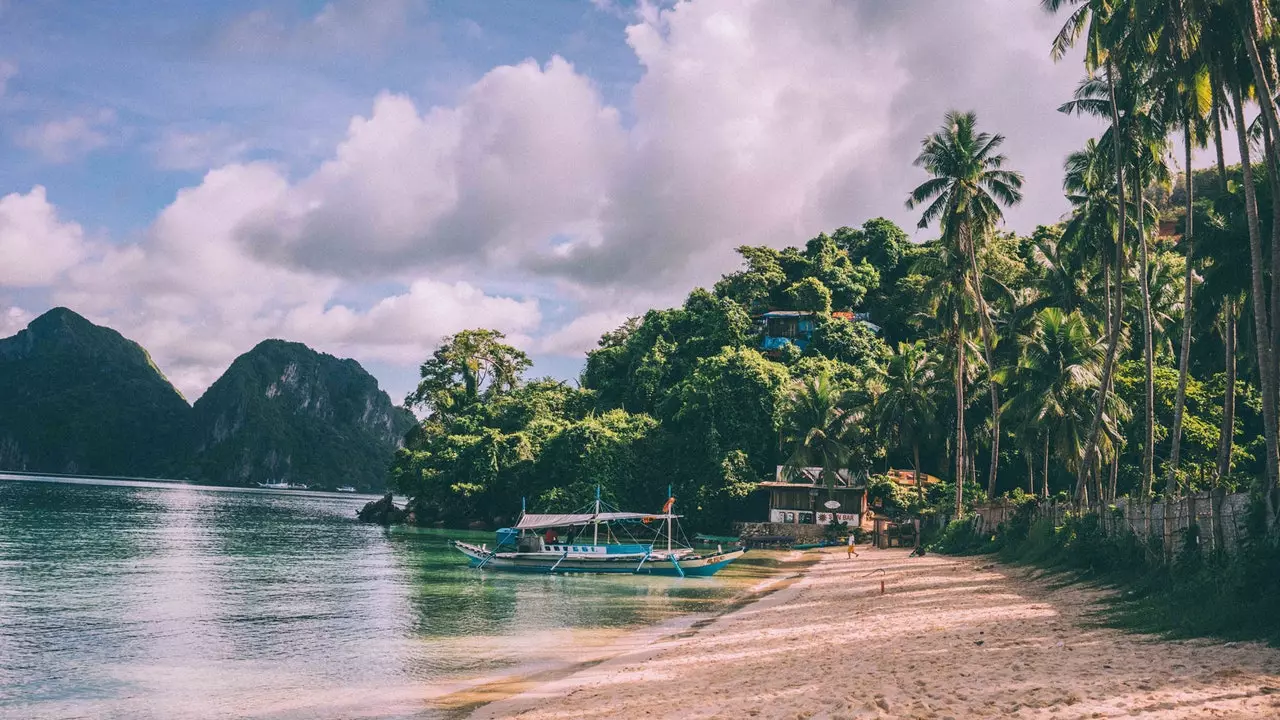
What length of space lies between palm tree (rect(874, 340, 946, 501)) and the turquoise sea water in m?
22.1

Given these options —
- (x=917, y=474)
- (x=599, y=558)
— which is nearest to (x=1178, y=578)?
(x=599, y=558)

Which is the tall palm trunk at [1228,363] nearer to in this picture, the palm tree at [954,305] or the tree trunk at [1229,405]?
the tree trunk at [1229,405]

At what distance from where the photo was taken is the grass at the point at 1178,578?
14.2 m

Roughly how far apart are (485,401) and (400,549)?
39.4 m

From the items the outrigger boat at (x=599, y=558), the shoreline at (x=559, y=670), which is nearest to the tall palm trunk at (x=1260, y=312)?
the shoreline at (x=559, y=670)

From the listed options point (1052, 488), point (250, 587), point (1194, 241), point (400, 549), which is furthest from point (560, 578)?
point (1052, 488)

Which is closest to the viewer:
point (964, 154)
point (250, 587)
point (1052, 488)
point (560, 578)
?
point (250, 587)

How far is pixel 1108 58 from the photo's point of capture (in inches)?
1248

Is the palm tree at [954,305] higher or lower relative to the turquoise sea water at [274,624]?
higher

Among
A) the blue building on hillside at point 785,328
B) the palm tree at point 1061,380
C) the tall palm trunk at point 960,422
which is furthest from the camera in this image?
the blue building on hillside at point 785,328

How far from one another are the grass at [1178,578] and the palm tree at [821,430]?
31.2 meters

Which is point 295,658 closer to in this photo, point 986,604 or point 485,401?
point 986,604

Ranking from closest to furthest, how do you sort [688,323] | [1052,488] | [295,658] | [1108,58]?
[295,658] < [1108,58] < [1052,488] < [688,323]

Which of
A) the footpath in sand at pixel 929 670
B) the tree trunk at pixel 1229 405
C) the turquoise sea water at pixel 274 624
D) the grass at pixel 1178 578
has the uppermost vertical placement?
the tree trunk at pixel 1229 405
